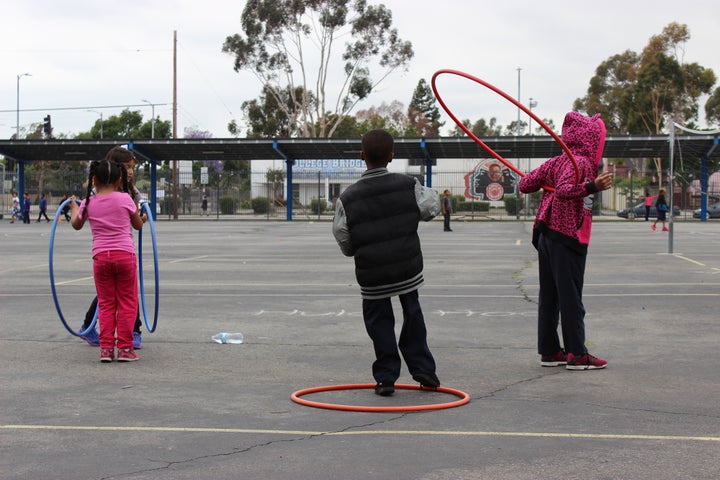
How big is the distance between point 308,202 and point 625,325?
5497 cm

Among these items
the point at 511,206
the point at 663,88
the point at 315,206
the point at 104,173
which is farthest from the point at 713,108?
the point at 104,173

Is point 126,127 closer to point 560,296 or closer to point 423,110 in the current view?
point 423,110

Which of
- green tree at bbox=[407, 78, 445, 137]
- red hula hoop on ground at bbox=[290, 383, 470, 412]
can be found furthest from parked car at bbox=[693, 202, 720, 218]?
green tree at bbox=[407, 78, 445, 137]

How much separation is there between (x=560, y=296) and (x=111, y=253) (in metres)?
3.63

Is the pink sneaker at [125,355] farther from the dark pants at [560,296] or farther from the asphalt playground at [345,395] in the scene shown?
the dark pants at [560,296]

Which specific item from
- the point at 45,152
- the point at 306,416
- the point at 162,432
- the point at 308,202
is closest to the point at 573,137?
the point at 306,416

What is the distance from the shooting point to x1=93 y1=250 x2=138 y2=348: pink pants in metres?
7.84

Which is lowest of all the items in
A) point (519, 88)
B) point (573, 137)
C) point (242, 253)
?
point (242, 253)

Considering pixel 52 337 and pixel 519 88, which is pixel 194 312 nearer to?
pixel 52 337

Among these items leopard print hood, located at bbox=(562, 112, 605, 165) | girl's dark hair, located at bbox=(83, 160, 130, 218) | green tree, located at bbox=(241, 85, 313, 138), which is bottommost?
girl's dark hair, located at bbox=(83, 160, 130, 218)

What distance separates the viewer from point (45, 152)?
53.3m

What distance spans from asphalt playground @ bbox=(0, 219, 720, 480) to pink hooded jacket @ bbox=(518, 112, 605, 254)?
1.07 meters

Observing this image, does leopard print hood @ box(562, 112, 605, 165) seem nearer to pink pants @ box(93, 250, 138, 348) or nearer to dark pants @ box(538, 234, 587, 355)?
dark pants @ box(538, 234, 587, 355)

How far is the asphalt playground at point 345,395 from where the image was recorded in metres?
4.71
